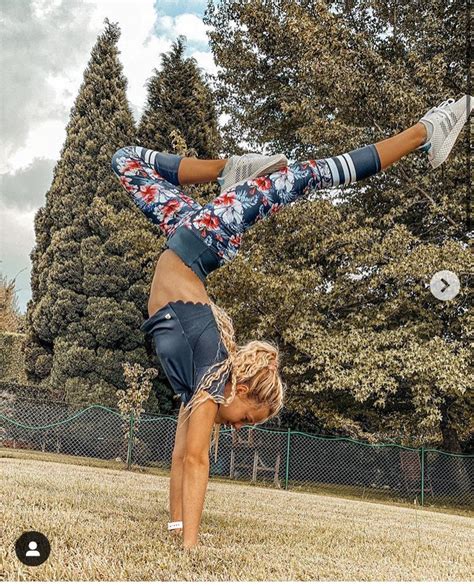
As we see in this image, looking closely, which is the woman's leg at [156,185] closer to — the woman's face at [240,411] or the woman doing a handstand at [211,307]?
the woman doing a handstand at [211,307]

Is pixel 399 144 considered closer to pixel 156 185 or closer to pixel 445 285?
pixel 156 185

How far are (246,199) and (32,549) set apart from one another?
3.54ft

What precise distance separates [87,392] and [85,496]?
20.1ft

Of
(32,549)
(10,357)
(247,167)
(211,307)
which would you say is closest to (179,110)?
(10,357)

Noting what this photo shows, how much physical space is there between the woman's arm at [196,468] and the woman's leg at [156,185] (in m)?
0.58

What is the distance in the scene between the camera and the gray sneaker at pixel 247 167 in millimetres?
1918

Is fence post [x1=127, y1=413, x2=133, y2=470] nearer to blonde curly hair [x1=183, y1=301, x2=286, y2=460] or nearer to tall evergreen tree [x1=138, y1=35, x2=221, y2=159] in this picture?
tall evergreen tree [x1=138, y1=35, x2=221, y2=159]

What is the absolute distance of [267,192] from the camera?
1900 mm

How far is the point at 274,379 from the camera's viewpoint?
188 centimetres

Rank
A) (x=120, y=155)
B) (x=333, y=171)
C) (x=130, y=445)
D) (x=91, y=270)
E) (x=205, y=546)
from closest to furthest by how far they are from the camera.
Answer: (x=205, y=546)
(x=333, y=171)
(x=120, y=155)
(x=130, y=445)
(x=91, y=270)

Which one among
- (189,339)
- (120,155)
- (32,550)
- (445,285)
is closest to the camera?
(32,550)

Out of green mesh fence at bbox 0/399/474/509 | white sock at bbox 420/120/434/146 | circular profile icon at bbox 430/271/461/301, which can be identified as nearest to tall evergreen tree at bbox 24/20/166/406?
green mesh fence at bbox 0/399/474/509

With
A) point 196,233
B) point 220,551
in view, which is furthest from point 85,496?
point 196,233

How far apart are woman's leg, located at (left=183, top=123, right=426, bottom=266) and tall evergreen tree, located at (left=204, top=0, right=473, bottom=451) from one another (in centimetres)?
494
